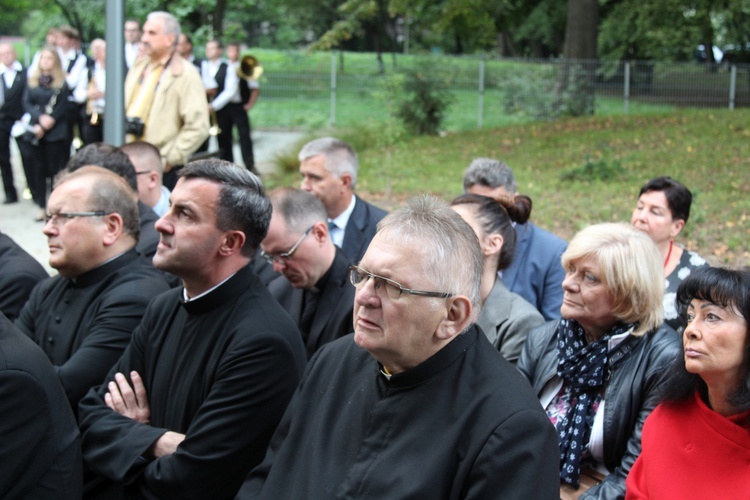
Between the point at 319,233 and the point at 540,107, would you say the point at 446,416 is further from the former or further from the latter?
the point at 540,107

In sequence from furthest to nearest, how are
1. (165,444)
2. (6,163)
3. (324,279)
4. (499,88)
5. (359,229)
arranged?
(499,88)
(6,163)
(359,229)
(324,279)
(165,444)

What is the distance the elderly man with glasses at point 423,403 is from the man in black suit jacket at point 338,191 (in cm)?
350

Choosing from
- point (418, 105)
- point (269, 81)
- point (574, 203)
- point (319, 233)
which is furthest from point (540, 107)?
point (319, 233)

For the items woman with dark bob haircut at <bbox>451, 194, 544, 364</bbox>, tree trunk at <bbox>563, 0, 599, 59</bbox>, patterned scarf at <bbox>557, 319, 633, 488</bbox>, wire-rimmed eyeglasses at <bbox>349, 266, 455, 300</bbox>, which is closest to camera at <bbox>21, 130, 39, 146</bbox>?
woman with dark bob haircut at <bbox>451, 194, 544, 364</bbox>

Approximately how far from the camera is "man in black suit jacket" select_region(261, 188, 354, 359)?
4.81m

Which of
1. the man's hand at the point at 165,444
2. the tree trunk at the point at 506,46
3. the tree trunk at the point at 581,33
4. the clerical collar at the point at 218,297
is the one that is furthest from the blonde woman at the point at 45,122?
the tree trunk at the point at 506,46

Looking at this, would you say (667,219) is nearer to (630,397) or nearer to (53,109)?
(630,397)

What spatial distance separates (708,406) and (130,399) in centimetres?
243

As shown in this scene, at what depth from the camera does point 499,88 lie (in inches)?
928

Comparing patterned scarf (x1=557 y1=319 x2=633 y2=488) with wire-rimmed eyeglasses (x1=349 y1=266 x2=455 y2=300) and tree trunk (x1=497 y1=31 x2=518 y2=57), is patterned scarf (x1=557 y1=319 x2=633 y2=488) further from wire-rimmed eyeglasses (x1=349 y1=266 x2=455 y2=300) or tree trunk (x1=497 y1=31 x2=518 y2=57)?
tree trunk (x1=497 y1=31 x2=518 y2=57)

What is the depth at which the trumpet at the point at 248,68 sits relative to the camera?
15.0 metres

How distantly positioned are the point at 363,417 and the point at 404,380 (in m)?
0.20

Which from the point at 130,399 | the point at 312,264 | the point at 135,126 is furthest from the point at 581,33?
the point at 130,399

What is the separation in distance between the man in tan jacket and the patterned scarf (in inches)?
222
